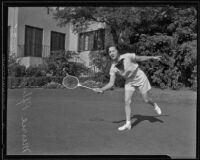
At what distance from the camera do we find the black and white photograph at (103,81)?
4.43 metres

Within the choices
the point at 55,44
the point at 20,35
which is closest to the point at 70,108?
the point at 55,44

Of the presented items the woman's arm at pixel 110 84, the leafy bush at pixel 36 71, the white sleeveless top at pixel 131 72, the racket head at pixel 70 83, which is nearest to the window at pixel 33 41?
the leafy bush at pixel 36 71

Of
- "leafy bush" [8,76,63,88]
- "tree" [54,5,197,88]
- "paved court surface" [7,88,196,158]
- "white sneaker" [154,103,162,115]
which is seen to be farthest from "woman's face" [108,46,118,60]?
"white sneaker" [154,103,162,115]

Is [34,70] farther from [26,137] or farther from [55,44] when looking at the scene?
[26,137]

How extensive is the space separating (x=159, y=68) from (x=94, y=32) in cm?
114

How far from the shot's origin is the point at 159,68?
470 cm

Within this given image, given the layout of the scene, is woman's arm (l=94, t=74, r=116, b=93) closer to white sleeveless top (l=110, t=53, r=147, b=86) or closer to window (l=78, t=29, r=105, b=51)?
white sleeveless top (l=110, t=53, r=147, b=86)

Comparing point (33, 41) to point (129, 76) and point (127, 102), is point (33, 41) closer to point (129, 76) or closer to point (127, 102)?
point (129, 76)

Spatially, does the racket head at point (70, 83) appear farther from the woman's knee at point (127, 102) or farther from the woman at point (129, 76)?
the woman's knee at point (127, 102)

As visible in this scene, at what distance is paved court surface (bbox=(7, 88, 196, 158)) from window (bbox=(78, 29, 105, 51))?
0.68 m

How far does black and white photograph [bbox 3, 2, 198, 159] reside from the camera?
4.43 meters

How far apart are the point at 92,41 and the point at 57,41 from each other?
A: 0.55 metres

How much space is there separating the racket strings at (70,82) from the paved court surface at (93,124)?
8 centimetres

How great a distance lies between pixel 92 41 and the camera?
15.7ft
